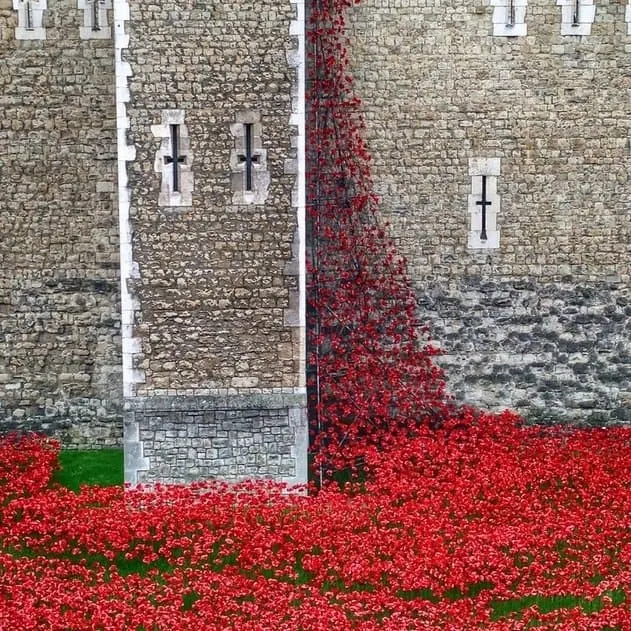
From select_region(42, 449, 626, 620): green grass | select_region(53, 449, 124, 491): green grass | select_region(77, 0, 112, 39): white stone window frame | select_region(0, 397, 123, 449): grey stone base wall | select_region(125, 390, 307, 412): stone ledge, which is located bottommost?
select_region(42, 449, 626, 620): green grass

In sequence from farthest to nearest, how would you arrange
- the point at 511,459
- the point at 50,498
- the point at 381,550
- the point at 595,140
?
the point at 595,140
the point at 511,459
the point at 50,498
the point at 381,550

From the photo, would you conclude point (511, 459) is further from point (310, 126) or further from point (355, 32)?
point (355, 32)

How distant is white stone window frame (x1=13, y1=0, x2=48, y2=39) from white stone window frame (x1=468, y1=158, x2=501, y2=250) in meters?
4.06

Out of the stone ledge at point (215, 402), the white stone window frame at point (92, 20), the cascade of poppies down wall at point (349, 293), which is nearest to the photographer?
the stone ledge at point (215, 402)

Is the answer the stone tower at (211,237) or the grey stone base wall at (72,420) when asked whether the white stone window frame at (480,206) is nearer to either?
the stone tower at (211,237)

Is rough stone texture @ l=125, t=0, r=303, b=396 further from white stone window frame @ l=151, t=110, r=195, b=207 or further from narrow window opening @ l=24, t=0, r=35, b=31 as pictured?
narrow window opening @ l=24, t=0, r=35, b=31

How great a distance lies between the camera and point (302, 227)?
874cm

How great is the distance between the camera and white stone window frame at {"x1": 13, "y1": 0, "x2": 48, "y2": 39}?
9750 millimetres

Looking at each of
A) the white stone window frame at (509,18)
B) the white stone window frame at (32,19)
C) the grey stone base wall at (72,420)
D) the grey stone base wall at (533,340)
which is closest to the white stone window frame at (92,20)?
the white stone window frame at (32,19)

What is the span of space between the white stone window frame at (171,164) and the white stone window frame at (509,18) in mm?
3236

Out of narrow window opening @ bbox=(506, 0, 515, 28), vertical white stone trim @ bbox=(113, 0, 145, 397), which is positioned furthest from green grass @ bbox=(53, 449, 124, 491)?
narrow window opening @ bbox=(506, 0, 515, 28)

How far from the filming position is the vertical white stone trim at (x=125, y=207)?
27.8 ft

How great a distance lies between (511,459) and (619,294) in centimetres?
209

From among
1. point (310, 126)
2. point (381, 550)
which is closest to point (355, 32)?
point (310, 126)
